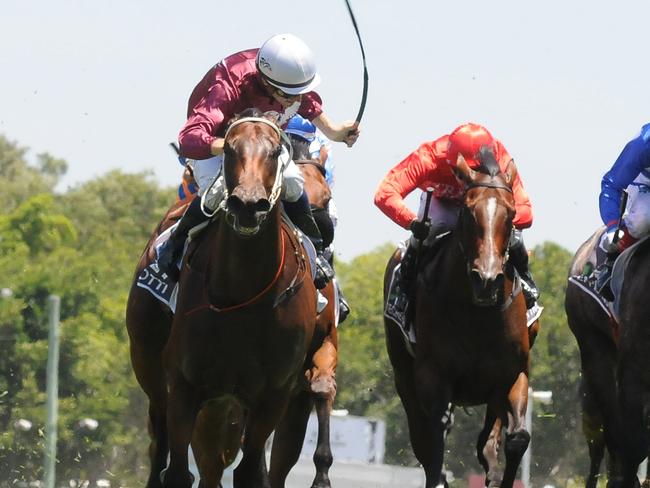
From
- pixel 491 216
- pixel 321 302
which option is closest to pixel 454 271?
pixel 491 216

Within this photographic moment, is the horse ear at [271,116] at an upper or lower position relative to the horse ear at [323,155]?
lower

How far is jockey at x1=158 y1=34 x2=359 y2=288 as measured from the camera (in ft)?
37.6

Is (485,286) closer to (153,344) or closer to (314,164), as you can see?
(314,164)

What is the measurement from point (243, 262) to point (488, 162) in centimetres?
237

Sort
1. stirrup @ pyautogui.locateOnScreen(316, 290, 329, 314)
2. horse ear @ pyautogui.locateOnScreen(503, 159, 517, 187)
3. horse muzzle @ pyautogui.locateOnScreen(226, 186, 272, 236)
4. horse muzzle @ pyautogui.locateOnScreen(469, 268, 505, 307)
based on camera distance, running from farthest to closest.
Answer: horse ear @ pyautogui.locateOnScreen(503, 159, 517, 187) < stirrup @ pyautogui.locateOnScreen(316, 290, 329, 314) < horse muzzle @ pyautogui.locateOnScreen(469, 268, 505, 307) < horse muzzle @ pyautogui.locateOnScreen(226, 186, 272, 236)

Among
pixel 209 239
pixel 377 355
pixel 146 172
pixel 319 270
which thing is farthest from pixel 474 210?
pixel 146 172

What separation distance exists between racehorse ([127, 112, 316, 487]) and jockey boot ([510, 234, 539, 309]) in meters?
1.92

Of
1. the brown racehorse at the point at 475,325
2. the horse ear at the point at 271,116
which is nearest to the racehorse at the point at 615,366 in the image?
the brown racehorse at the point at 475,325

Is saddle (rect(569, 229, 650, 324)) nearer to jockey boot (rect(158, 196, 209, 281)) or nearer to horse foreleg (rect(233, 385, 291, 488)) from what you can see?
horse foreleg (rect(233, 385, 291, 488))

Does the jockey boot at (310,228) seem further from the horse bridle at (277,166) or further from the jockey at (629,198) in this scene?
the jockey at (629,198)

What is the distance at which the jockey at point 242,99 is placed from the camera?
1145cm

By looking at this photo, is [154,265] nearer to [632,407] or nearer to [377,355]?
[632,407]

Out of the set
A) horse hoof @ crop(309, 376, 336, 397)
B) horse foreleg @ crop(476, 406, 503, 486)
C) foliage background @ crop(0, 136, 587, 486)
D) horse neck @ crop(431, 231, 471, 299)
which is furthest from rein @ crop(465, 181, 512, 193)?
foliage background @ crop(0, 136, 587, 486)

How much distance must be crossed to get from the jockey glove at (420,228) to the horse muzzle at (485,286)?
3.37 feet
